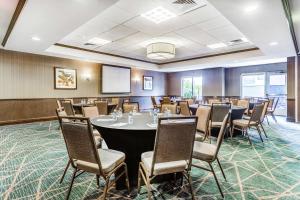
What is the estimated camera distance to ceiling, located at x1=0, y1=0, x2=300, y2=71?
314 cm

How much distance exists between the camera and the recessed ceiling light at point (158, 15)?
3.84m

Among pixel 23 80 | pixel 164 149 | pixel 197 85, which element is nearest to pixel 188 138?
pixel 164 149

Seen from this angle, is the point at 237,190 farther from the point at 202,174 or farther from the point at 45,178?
the point at 45,178

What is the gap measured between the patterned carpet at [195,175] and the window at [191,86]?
7.30m

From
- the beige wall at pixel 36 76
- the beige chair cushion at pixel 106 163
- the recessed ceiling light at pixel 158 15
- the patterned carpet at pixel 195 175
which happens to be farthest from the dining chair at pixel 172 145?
the beige wall at pixel 36 76

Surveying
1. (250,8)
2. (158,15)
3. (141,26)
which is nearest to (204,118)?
(250,8)

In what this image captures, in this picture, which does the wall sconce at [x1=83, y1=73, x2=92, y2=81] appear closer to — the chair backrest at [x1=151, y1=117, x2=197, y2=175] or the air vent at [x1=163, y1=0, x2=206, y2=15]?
the air vent at [x1=163, y1=0, x2=206, y2=15]

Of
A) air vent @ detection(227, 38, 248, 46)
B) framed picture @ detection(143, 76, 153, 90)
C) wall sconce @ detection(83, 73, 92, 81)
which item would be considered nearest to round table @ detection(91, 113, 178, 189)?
air vent @ detection(227, 38, 248, 46)

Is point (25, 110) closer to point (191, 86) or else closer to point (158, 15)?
point (158, 15)

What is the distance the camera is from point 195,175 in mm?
2623

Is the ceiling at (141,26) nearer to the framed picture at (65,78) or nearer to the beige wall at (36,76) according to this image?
the beige wall at (36,76)

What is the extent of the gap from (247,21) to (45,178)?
4.35 meters

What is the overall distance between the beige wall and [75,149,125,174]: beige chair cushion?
617cm

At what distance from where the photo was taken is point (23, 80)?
671 cm
